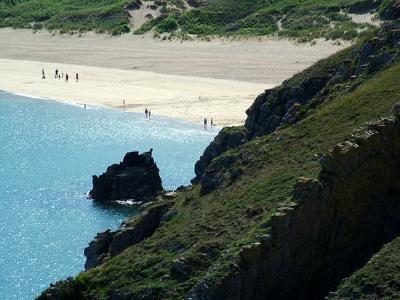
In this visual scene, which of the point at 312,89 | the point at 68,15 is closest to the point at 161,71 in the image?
A: the point at 68,15

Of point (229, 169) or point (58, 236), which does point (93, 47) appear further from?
point (229, 169)

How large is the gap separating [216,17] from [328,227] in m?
99.4

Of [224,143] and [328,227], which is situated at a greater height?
[328,227]

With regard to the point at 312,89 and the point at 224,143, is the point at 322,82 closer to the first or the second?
the point at 312,89

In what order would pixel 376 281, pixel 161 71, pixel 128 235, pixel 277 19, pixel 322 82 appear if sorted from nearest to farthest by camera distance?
pixel 376 281, pixel 128 235, pixel 322 82, pixel 161 71, pixel 277 19

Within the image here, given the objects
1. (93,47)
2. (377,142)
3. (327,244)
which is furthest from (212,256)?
(93,47)

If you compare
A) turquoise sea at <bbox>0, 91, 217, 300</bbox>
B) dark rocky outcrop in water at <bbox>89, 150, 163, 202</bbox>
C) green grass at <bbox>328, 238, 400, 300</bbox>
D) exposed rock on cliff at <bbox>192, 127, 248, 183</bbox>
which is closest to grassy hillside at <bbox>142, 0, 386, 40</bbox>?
turquoise sea at <bbox>0, 91, 217, 300</bbox>

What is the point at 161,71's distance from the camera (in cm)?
10519

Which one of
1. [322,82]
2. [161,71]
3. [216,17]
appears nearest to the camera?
[322,82]

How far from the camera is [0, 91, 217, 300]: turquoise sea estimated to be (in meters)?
45.5

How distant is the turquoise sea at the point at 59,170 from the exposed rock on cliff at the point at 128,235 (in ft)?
28.8

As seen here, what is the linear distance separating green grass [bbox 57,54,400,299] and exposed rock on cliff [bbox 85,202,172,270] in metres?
0.69

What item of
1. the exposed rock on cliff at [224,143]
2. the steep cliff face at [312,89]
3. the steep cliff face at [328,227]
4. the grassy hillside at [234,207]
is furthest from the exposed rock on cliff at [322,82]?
the steep cliff face at [328,227]

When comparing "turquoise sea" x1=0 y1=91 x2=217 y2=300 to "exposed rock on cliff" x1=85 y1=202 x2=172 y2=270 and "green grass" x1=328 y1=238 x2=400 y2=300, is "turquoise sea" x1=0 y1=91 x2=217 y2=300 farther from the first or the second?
"green grass" x1=328 y1=238 x2=400 y2=300
